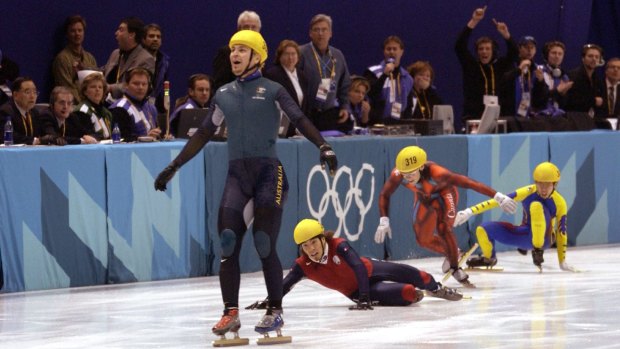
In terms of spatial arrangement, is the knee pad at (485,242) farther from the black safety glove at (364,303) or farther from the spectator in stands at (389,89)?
the black safety glove at (364,303)

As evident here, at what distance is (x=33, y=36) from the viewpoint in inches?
615

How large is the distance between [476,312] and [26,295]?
4.02m

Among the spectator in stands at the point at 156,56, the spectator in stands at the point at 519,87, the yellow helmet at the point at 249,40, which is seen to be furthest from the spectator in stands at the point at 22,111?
the spectator in stands at the point at 519,87

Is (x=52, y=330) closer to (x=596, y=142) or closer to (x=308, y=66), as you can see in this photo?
(x=308, y=66)

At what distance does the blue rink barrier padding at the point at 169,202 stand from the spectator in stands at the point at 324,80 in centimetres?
66

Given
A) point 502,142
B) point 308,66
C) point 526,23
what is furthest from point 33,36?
point 526,23

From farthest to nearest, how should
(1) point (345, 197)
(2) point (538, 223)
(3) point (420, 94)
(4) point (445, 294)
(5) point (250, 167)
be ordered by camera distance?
(3) point (420, 94) < (1) point (345, 197) < (2) point (538, 223) < (4) point (445, 294) < (5) point (250, 167)

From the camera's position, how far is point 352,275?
11000 millimetres

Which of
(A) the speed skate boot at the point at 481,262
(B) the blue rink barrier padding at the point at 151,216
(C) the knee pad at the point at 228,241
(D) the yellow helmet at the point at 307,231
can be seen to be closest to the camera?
(C) the knee pad at the point at 228,241

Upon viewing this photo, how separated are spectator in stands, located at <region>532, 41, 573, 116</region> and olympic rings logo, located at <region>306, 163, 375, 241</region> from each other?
3985 millimetres

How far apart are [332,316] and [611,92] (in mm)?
9176

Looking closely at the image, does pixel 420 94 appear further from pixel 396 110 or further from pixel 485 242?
pixel 485 242

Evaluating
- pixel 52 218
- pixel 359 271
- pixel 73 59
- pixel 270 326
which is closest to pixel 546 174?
pixel 359 271

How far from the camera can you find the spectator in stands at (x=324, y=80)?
1536 cm
